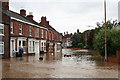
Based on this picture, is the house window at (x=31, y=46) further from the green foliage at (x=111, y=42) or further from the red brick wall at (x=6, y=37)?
the green foliage at (x=111, y=42)

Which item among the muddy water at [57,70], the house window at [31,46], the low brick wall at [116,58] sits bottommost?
the muddy water at [57,70]

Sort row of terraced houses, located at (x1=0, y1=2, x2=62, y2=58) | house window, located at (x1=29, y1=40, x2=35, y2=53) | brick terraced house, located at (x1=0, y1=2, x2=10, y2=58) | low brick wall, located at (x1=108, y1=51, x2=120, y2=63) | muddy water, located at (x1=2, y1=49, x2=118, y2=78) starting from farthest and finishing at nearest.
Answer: house window, located at (x1=29, y1=40, x2=35, y2=53) → row of terraced houses, located at (x1=0, y1=2, x2=62, y2=58) → brick terraced house, located at (x1=0, y1=2, x2=10, y2=58) → low brick wall, located at (x1=108, y1=51, x2=120, y2=63) → muddy water, located at (x1=2, y1=49, x2=118, y2=78)

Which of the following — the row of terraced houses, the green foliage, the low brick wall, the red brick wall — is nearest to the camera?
the low brick wall

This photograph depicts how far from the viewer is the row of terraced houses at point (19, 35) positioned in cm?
2715

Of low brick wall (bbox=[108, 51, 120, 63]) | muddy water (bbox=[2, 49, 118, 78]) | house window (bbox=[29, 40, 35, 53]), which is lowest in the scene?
muddy water (bbox=[2, 49, 118, 78])

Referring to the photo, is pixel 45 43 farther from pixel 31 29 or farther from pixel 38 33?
pixel 31 29

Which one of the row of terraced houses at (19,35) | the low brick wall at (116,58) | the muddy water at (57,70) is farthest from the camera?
the row of terraced houses at (19,35)

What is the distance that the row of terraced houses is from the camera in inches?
1069

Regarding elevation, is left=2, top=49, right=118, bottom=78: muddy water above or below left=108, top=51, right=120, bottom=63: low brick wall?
below

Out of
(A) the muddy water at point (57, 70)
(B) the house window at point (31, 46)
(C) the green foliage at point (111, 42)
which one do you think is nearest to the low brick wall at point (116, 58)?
(C) the green foliage at point (111, 42)

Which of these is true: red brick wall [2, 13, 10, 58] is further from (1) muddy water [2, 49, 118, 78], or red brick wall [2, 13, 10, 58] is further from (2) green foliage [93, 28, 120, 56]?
(2) green foliage [93, 28, 120, 56]

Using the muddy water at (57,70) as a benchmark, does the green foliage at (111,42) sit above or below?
above

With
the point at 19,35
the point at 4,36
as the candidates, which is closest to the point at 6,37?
the point at 4,36

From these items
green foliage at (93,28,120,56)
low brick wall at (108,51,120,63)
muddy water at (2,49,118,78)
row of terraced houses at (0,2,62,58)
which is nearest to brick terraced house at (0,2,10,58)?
row of terraced houses at (0,2,62,58)
